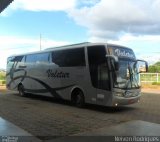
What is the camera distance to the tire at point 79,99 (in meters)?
16.9

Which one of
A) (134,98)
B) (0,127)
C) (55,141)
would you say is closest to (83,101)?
(134,98)

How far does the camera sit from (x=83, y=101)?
1683 centimetres

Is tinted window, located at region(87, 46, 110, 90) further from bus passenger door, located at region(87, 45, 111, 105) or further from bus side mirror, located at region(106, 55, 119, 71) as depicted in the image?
bus side mirror, located at region(106, 55, 119, 71)

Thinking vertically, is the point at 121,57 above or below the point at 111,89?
above

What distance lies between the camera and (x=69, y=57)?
18016mm

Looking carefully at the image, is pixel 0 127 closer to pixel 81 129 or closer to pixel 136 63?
pixel 81 129

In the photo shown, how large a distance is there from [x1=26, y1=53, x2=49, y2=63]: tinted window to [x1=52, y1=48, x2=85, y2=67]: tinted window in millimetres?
992

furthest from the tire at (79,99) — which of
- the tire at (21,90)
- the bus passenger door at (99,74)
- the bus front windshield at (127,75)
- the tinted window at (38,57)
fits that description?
the tire at (21,90)

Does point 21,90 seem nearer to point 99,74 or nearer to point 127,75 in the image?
point 99,74

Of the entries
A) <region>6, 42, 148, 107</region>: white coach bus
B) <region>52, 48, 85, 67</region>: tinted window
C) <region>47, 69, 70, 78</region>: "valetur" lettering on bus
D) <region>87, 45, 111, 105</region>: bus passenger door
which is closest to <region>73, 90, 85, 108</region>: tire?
<region>6, 42, 148, 107</region>: white coach bus

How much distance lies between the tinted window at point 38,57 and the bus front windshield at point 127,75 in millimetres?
6253

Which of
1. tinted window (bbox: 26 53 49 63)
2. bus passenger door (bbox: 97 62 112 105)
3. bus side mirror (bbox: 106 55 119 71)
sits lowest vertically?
bus passenger door (bbox: 97 62 112 105)

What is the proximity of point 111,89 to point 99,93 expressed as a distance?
902mm

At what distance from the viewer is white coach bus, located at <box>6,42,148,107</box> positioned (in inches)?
593
